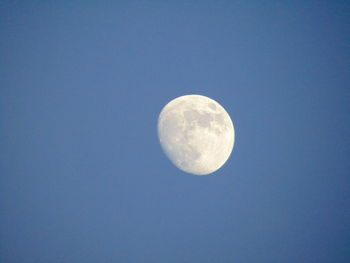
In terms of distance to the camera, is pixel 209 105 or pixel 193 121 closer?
pixel 193 121

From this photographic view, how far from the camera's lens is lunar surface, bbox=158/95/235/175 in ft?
35.8

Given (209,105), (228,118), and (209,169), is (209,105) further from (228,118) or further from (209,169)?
(209,169)

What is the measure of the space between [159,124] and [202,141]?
109 inches

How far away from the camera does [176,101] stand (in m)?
12.1

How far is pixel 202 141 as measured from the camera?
10.9 metres

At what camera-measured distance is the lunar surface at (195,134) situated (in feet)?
35.8

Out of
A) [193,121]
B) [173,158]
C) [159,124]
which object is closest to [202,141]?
[193,121]

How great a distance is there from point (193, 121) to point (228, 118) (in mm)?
2497

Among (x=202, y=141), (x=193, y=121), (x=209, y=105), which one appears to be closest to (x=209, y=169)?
(x=202, y=141)

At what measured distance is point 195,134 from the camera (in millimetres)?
10789

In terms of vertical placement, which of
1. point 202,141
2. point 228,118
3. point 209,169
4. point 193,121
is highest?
point 228,118

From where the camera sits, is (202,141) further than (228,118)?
No

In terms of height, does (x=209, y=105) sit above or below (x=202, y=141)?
above

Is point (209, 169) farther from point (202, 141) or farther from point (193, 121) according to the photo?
point (193, 121)
